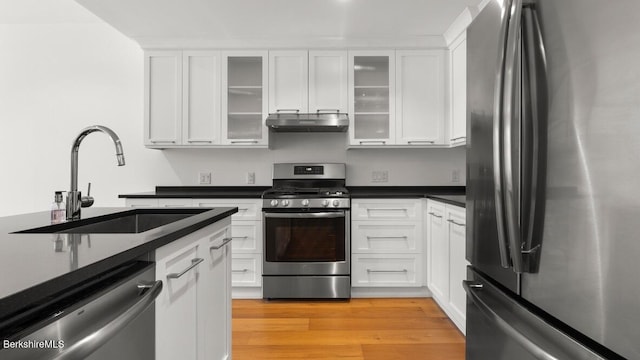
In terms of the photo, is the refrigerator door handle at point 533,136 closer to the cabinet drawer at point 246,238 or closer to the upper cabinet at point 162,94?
the cabinet drawer at point 246,238

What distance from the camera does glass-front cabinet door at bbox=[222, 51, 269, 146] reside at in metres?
3.35

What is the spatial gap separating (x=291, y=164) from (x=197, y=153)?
1016mm

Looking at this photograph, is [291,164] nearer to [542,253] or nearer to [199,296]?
[199,296]

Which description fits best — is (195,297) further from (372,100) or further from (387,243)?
(372,100)

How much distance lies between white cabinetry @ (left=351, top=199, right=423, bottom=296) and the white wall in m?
0.65

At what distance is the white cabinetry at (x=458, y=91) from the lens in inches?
115

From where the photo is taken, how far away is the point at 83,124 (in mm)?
3662

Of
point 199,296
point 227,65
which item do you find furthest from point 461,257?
point 227,65

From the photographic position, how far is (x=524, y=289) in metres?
0.87

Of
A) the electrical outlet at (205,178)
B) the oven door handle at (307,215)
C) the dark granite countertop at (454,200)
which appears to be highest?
the electrical outlet at (205,178)

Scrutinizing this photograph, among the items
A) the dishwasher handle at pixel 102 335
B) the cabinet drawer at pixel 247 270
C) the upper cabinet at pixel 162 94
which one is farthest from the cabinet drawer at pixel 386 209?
the dishwasher handle at pixel 102 335

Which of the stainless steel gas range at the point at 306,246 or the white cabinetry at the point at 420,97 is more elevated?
the white cabinetry at the point at 420,97

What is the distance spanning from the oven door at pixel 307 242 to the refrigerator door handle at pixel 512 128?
2.18 meters

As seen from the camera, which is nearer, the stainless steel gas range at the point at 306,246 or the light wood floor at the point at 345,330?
the light wood floor at the point at 345,330
